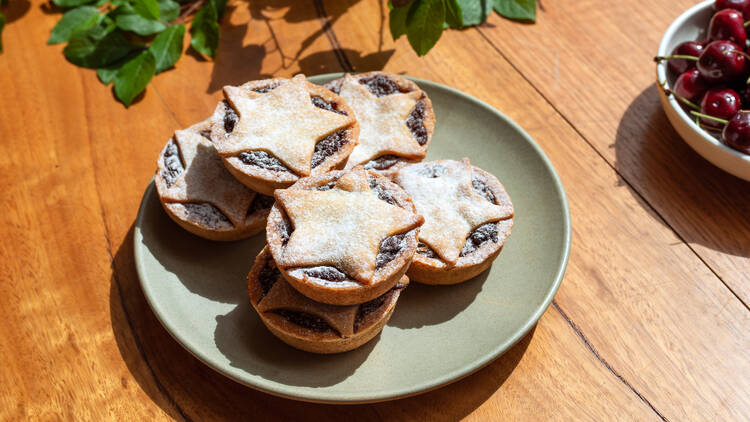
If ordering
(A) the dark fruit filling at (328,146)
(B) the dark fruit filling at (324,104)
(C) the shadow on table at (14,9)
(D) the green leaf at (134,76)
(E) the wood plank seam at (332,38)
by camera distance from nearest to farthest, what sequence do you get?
1. (A) the dark fruit filling at (328,146)
2. (B) the dark fruit filling at (324,104)
3. (D) the green leaf at (134,76)
4. (E) the wood plank seam at (332,38)
5. (C) the shadow on table at (14,9)

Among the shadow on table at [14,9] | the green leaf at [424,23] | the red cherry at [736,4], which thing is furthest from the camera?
the shadow on table at [14,9]

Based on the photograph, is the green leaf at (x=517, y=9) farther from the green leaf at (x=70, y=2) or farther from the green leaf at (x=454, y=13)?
the green leaf at (x=70, y=2)

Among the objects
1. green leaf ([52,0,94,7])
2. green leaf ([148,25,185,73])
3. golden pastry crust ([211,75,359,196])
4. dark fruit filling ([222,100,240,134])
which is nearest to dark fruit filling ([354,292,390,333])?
golden pastry crust ([211,75,359,196])

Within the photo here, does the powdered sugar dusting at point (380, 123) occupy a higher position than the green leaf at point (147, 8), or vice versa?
the green leaf at point (147, 8)

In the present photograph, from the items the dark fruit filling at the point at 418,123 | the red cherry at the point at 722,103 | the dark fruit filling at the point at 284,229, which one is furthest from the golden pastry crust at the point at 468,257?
the red cherry at the point at 722,103

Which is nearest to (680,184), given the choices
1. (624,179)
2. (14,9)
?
(624,179)

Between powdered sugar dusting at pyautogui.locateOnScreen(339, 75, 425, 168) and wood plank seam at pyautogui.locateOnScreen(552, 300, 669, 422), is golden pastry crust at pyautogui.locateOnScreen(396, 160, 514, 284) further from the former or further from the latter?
wood plank seam at pyautogui.locateOnScreen(552, 300, 669, 422)
